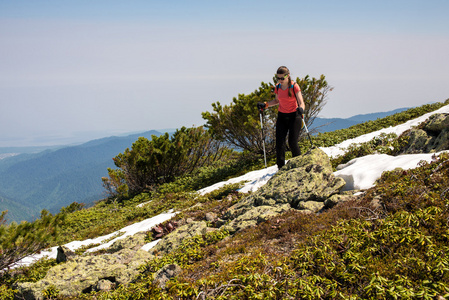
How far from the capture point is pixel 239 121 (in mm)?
12750

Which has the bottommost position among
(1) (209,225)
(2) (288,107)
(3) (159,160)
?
(1) (209,225)

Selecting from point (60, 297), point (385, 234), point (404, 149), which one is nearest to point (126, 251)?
point (60, 297)

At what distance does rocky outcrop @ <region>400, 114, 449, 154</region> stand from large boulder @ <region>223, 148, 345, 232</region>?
106 inches

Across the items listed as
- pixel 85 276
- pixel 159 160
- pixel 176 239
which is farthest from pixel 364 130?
pixel 85 276

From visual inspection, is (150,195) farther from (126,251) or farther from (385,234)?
(385,234)

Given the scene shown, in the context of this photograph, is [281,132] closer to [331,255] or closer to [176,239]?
[176,239]

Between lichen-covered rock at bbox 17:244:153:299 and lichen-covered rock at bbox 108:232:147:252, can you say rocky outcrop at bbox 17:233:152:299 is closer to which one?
lichen-covered rock at bbox 17:244:153:299

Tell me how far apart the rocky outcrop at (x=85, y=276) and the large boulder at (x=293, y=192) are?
189cm

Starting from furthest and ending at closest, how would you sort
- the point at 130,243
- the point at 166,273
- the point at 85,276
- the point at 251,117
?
the point at 251,117, the point at 130,243, the point at 85,276, the point at 166,273

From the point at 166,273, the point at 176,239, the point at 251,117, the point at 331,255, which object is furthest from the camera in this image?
the point at 251,117

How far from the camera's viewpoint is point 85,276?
189 inches

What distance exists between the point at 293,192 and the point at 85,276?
4233mm

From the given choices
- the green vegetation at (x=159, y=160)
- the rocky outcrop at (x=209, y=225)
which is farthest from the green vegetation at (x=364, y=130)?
the rocky outcrop at (x=209, y=225)

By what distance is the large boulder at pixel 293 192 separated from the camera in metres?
5.18
